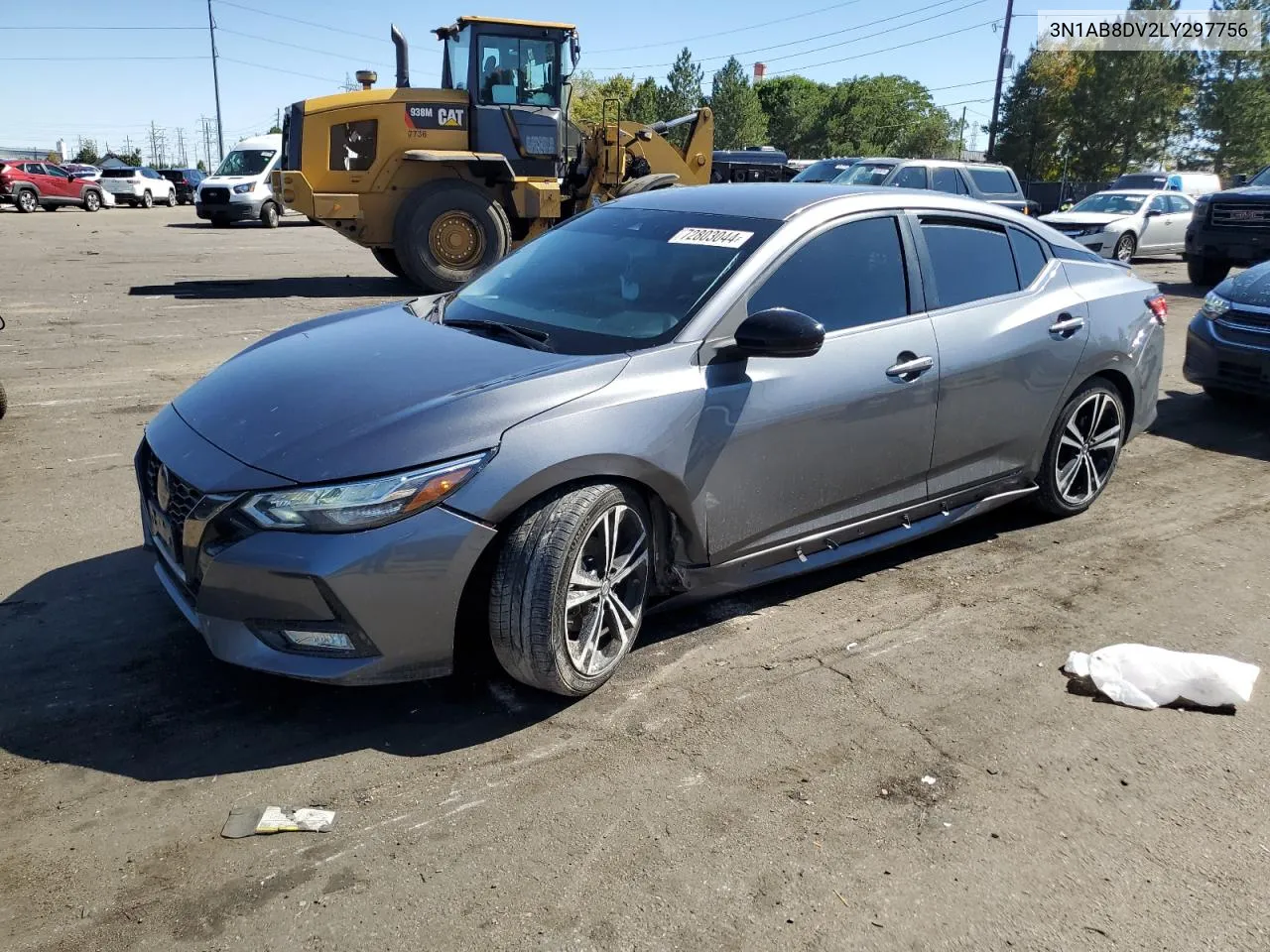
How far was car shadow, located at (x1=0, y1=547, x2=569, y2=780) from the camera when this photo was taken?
3016mm

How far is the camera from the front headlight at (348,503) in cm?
288

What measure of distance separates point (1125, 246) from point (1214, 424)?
43.9 feet

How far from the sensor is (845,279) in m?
4.05

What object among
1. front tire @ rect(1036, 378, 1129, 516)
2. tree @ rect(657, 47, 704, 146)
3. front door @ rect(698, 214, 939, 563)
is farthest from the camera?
tree @ rect(657, 47, 704, 146)

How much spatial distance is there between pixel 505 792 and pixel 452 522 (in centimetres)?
79

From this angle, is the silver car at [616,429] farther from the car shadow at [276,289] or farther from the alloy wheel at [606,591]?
the car shadow at [276,289]

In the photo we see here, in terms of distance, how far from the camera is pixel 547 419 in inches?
124

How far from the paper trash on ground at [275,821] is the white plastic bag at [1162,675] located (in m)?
2.63

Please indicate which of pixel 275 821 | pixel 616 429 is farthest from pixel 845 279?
pixel 275 821

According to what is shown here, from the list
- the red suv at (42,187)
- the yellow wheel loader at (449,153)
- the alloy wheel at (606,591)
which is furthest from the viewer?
the red suv at (42,187)

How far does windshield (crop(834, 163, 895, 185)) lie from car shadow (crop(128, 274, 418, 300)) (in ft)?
23.8

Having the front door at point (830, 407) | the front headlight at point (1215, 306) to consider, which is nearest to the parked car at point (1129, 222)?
the front headlight at point (1215, 306)

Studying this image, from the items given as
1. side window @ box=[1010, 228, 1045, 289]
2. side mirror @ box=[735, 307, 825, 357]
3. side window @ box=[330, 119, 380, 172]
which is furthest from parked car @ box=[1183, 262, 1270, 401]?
side window @ box=[330, 119, 380, 172]

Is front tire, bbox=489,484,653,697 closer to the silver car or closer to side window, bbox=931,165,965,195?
the silver car
